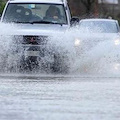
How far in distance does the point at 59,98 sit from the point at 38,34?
6.36 meters

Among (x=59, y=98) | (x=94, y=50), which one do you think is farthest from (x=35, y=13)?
(x=59, y=98)

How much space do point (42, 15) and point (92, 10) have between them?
3445cm

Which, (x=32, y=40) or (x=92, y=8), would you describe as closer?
(x=32, y=40)

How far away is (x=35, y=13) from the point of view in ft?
59.3

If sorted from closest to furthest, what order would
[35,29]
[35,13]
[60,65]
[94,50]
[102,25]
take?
[60,65], [94,50], [35,29], [35,13], [102,25]

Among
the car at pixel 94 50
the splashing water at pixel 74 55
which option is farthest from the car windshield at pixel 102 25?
the splashing water at pixel 74 55

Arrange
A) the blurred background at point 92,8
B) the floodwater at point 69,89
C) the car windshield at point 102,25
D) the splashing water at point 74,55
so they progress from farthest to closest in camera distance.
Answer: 1. the blurred background at point 92,8
2. the car windshield at point 102,25
3. the splashing water at point 74,55
4. the floodwater at point 69,89

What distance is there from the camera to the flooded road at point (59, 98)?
8711 millimetres

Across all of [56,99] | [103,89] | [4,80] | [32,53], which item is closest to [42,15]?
[32,53]

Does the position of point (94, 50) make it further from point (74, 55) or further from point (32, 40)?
point (32, 40)

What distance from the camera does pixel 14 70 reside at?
54.6 ft

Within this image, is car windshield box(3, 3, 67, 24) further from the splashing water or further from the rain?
the splashing water

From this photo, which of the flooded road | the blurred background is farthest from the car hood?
the blurred background

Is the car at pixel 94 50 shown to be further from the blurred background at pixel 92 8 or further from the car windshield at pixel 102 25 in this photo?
the blurred background at pixel 92 8
